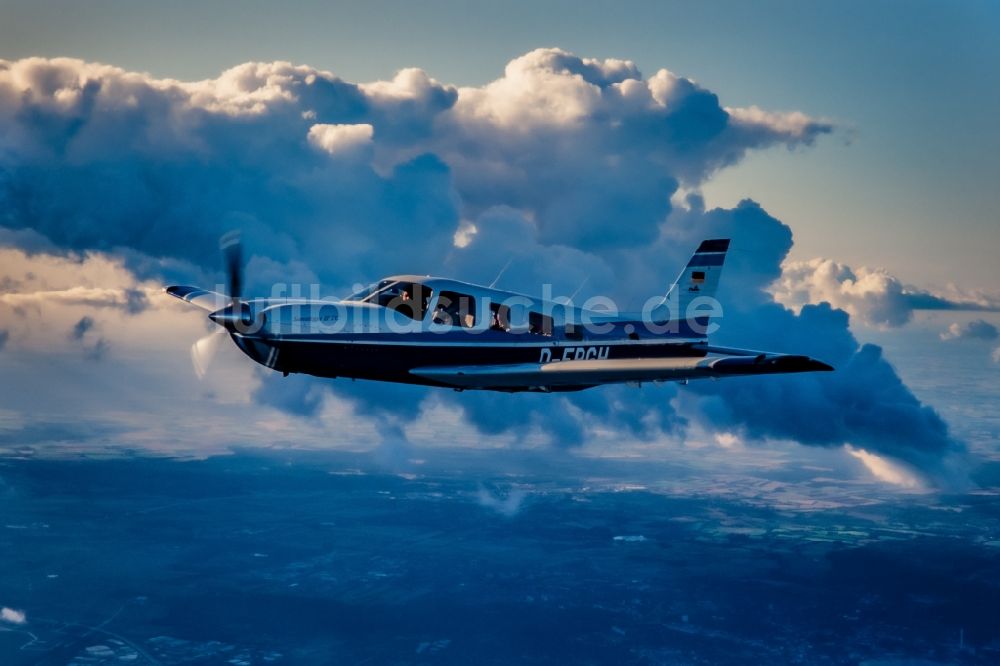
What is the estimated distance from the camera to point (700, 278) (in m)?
33.1

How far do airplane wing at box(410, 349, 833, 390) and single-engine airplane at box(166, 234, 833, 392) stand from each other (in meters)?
0.03

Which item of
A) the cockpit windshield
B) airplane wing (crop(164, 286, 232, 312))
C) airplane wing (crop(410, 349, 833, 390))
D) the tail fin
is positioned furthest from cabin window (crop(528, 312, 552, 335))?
airplane wing (crop(164, 286, 232, 312))

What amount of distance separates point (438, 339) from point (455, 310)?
1.13 metres

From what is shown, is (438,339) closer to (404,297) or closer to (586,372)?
(404,297)

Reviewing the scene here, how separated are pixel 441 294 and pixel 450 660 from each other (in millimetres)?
146361

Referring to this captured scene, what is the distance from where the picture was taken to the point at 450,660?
161500 millimetres

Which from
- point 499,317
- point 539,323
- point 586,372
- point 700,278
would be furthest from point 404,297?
point 700,278

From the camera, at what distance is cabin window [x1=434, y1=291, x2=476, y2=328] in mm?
29219

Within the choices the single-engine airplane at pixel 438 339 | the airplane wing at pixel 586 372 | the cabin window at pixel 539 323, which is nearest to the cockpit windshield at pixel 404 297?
the single-engine airplane at pixel 438 339

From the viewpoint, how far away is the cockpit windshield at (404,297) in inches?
1149

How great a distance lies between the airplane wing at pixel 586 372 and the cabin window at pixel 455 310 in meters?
1.52

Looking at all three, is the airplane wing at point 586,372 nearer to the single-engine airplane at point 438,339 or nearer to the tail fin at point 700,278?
the single-engine airplane at point 438,339

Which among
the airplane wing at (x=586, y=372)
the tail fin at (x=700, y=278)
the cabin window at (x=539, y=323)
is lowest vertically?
the airplane wing at (x=586, y=372)

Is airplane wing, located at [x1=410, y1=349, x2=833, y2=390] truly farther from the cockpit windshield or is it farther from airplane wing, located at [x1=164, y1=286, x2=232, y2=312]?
airplane wing, located at [x1=164, y1=286, x2=232, y2=312]
